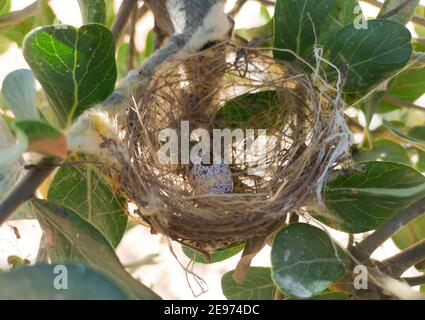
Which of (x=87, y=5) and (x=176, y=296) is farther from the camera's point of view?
(x=176, y=296)

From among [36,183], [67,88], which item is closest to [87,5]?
[67,88]

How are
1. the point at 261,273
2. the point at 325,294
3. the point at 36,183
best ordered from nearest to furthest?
1. the point at 36,183
2. the point at 325,294
3. the point at 261,273

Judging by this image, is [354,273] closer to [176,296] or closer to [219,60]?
[219,60]

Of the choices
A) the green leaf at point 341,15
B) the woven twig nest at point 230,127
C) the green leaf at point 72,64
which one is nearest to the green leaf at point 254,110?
the woven twig nest at point 230,127

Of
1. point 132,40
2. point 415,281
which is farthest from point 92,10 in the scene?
point 415,281

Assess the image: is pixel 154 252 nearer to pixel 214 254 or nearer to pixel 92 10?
pixel 214 254

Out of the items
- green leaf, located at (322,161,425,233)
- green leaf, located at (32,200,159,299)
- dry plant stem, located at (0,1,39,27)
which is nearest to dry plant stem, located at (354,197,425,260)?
green leaf, located at (322,161,425,233)
